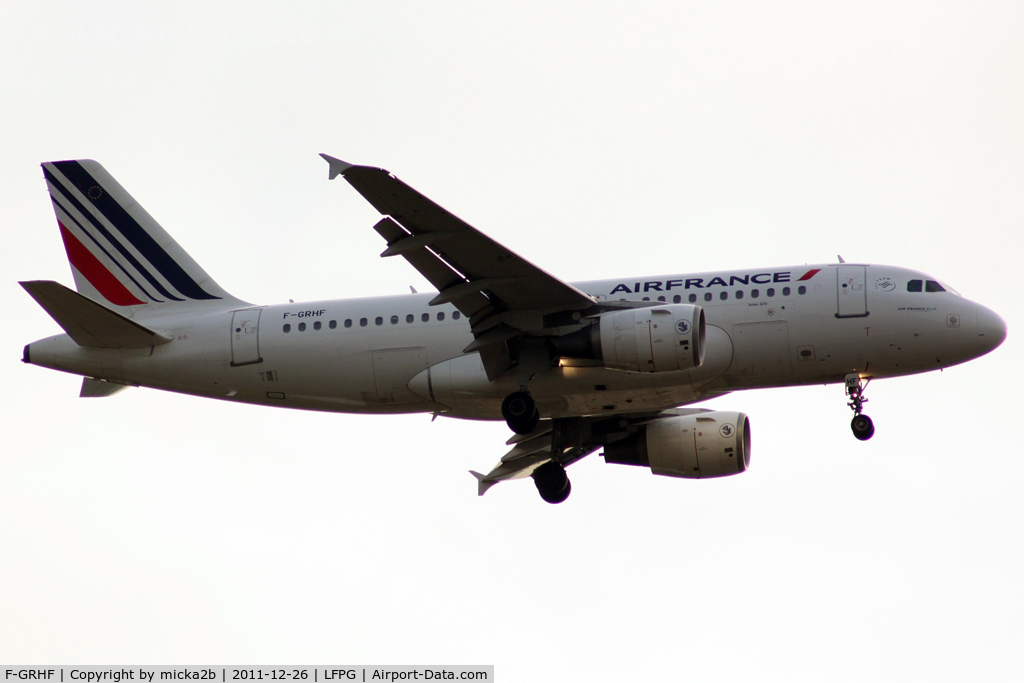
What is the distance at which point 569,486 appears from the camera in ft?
103

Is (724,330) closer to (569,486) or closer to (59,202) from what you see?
(569,486)

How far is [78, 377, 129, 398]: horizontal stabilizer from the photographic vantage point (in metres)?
30.0

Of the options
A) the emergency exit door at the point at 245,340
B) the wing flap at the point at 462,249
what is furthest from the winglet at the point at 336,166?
the emergency exit door at the point at 245,340

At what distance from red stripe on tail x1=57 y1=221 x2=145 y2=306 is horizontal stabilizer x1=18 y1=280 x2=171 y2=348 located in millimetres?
2112

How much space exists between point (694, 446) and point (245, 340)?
11.5 meters

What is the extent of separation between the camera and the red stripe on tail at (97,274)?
31.2m

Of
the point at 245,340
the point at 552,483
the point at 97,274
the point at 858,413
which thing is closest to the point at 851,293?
the point at 858,413

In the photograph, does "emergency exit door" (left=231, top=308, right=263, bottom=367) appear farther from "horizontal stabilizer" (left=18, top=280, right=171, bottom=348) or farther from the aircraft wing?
the aircraft wing

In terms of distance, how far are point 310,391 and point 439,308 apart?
3.69 m

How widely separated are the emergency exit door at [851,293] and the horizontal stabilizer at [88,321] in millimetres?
15995

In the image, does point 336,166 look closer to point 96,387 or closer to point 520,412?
point 520,412

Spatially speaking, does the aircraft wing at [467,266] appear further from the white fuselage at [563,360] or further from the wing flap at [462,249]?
the white fuselage at [563,360]

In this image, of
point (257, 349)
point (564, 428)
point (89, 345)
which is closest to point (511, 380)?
point (564, 428)

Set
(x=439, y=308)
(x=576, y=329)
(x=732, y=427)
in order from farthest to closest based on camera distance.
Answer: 1. (x=732, y=427)
2. (x=439, y=308)
3. (x=576, y=329)
